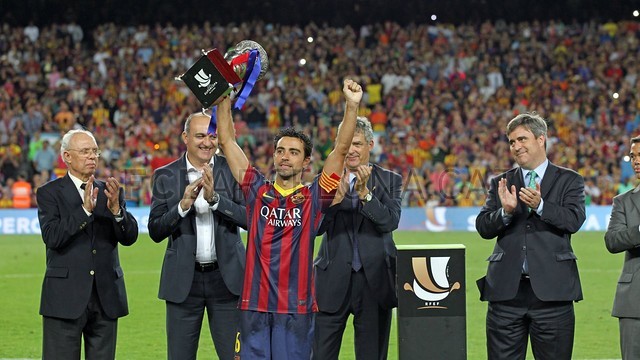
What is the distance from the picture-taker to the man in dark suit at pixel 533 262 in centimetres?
623

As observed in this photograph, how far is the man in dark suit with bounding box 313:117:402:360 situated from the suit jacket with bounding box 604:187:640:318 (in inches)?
58.7

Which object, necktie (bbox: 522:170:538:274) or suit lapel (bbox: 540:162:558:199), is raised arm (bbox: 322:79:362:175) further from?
suit lapel (bbox: 540:162:558:199)

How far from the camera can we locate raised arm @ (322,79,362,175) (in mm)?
5344

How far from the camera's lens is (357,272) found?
6.62 metres

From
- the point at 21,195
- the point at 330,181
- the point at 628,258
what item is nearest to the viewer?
the point at 330,181

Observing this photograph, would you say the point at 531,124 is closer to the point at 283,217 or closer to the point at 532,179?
the point at 532,179

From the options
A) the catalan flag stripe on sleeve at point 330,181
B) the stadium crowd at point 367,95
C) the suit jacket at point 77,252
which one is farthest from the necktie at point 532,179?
the stadium crowd at point 367,95

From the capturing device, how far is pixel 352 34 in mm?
28422

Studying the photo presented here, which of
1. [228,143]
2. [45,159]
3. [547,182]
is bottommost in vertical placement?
[547,182]

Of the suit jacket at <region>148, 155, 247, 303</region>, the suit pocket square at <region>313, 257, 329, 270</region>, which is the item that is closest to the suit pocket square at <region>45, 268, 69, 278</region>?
the suit jacket at <region>148, 155, 247, 303</region>

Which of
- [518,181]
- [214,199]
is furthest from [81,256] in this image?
[518,181]

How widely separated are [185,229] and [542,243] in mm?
2447

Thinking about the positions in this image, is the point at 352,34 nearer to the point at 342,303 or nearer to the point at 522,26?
the point at 522,26

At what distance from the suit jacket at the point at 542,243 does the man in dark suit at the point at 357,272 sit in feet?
2.33
